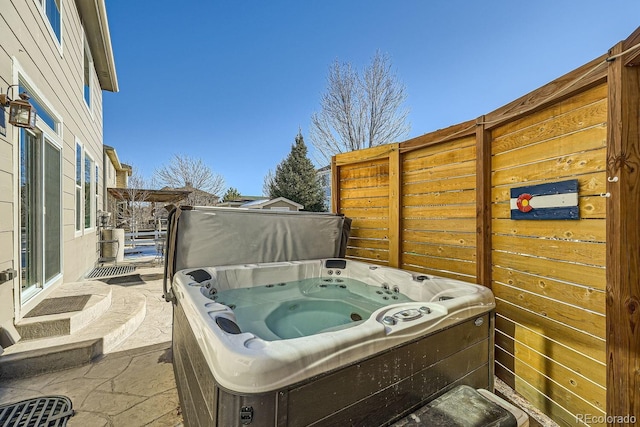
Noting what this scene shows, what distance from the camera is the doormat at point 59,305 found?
2.37 metres

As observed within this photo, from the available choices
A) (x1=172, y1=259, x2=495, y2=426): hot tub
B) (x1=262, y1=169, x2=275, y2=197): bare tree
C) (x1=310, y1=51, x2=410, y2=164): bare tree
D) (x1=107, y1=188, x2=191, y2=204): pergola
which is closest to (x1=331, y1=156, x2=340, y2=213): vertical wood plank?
(x1=172, y1=259, x2=495, y2=426): hot tub

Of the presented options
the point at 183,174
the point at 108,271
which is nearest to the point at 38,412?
the point at 108,271

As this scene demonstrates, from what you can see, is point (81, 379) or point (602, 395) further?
point (81, 379)

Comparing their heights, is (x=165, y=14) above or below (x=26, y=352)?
Result: above

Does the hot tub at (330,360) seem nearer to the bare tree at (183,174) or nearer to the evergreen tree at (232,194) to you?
the bare tree at (183,174)

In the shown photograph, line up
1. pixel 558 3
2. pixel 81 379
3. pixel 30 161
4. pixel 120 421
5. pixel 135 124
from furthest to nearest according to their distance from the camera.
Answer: pixel 135 124
pixel 558 3
pixel 30 161
pixel 81 379
pixel 120 421

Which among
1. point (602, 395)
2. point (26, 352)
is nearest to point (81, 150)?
point (26, 352)

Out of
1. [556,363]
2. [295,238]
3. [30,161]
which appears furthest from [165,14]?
[556,363]

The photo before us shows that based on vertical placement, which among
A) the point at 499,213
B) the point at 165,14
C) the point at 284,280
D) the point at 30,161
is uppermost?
the point at 165,14

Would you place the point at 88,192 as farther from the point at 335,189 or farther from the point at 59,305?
the point at 335,189

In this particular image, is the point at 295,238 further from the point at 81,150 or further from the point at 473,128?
the point at 81,150

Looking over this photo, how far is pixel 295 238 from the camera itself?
10.3ft

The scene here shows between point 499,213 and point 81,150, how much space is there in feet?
19.5

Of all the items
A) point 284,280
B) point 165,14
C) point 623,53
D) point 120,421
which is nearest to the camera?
point 623,53
